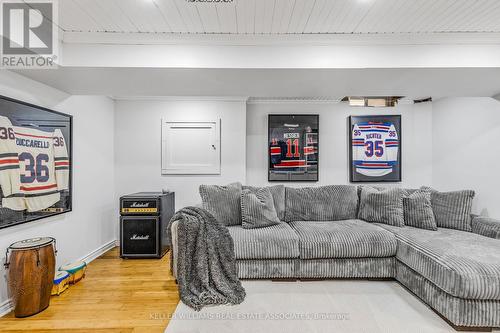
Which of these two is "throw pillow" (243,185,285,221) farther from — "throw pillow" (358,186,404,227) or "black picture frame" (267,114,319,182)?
"throw pillow" (358,186,404,227)

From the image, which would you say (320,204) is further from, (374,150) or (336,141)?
(374,150)

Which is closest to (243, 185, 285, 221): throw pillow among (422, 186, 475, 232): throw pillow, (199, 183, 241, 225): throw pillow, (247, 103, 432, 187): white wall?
(199, 183, 241, 225): throw pillow

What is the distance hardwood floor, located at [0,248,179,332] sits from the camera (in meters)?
2.00

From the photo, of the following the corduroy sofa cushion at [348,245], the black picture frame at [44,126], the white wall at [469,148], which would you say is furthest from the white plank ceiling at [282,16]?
the corduroy sofa cushion at [348,245]

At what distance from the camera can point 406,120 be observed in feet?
13.7

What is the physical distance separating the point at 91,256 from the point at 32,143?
5.43 feet

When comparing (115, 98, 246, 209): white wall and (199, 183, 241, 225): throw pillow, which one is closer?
(199, 183, 241, 225): throw pillow

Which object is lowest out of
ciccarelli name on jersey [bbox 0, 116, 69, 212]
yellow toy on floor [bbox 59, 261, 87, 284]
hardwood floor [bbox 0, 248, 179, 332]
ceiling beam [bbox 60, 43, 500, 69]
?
hardwood floor [bbox 0, 248, 179, 332]

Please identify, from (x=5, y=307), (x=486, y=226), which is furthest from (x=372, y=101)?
(x=5, y=307)

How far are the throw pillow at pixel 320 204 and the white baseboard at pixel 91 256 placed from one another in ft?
8.33

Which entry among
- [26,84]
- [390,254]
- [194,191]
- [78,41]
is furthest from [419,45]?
[26,84]

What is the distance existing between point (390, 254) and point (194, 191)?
2.69m

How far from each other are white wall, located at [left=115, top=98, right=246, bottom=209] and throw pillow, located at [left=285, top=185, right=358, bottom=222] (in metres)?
0.93

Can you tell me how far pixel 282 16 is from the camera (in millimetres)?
1986
